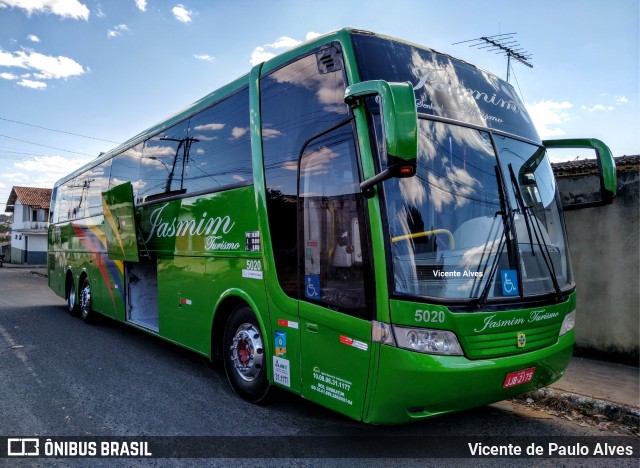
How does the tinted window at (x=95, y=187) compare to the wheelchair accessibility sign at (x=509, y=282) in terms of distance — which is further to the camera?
the tinted window at (x=95, y=187)

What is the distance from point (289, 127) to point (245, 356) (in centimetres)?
251

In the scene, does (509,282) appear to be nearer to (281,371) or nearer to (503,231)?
(503,231)

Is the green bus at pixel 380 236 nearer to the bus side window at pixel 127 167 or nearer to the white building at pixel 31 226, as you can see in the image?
the bus side window at pixel 127 167

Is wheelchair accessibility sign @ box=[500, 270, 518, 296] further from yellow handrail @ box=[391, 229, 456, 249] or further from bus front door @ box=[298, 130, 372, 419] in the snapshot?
bus front door @ box=[298, 130, 372, 419]

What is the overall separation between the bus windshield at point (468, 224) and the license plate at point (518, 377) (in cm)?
63

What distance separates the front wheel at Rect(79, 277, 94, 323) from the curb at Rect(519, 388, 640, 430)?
8680 mm

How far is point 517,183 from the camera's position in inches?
163

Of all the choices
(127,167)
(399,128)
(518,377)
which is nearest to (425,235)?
(399,128)

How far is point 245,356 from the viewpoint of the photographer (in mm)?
5180

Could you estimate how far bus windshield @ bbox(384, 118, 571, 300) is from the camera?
350 centimetres

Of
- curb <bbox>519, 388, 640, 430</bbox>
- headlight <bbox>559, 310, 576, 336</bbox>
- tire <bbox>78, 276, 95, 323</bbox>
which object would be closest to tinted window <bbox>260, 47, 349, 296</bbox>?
headlight <bbox>559, 310, 576, 336</bbox>

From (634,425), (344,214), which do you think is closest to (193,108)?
(344,214)

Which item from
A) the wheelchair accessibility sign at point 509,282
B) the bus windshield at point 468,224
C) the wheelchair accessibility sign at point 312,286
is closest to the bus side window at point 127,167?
the wheelchair accessibility sign at point 312,286

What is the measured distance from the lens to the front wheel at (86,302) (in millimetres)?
10127
